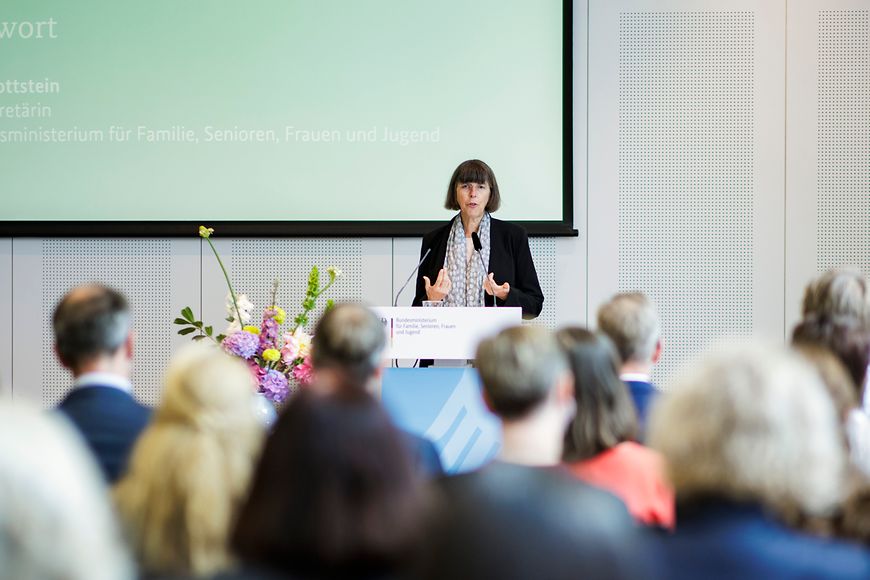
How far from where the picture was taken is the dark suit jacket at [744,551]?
142 cm

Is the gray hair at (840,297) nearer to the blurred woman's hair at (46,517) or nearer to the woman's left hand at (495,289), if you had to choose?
the woman's left hand at (495,289)

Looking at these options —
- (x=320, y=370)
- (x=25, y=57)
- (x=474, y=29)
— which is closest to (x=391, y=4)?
(x=474, y=29)

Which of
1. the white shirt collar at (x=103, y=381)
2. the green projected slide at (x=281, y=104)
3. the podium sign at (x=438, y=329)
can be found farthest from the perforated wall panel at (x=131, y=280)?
the white shirt collar at (x=103, y=381)

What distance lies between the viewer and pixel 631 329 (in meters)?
2.86

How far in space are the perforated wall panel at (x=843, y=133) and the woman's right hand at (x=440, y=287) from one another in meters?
2.93

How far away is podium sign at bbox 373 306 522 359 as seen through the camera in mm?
3994

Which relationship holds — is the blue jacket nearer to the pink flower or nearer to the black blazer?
the pink flower

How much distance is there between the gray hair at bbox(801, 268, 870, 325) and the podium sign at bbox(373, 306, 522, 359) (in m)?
Answer: 1.30

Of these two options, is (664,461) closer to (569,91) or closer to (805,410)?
(805,410)

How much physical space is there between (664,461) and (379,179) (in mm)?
4752

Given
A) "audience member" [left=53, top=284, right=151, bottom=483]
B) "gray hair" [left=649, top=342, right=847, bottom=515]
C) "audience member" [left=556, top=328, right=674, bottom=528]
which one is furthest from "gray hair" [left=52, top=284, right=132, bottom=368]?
"gray hair" [left=649, top=342, right=847, bottom=515]

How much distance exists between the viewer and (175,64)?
614cm

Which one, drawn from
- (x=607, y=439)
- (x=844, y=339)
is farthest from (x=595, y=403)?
(x=844, y=339)

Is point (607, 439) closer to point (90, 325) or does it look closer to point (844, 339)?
point (844, 339)
